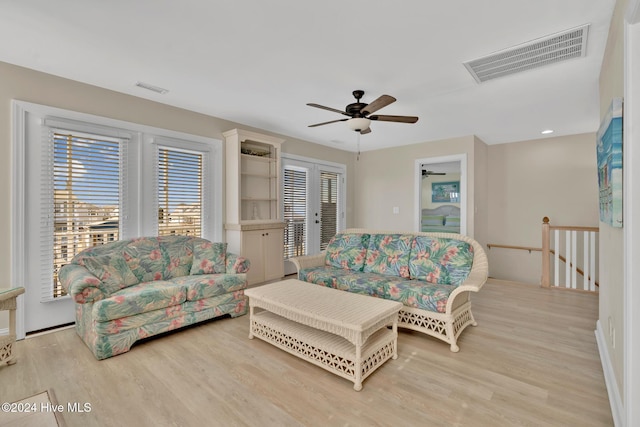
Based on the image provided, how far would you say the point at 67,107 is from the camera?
3.02 m

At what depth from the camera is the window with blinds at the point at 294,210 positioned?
5.32 m

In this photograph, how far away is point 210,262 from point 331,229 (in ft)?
10.3

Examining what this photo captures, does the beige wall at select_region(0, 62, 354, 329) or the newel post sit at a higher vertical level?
the beige wall at select_region(0, 62, 354, 329)

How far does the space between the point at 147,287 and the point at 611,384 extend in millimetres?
3594

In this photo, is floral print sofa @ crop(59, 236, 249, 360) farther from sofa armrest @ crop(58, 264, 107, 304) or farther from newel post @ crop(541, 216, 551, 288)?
newel post @ crop(541, 216, 551, 288)

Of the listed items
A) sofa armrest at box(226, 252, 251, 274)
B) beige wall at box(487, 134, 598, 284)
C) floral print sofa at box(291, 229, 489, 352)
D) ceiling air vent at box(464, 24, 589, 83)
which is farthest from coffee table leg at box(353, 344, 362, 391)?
beige wall at box(487, 134, 598, 284)

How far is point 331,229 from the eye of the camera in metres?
6.25

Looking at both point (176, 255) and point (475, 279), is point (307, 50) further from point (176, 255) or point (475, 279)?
point (176, 255)

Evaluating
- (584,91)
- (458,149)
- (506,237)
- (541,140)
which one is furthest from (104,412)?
(541,140)

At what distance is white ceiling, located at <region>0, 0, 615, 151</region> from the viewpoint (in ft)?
6.53

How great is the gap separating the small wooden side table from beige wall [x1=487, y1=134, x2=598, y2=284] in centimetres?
665

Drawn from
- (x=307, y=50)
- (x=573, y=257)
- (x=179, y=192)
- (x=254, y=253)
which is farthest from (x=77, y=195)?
(x=573, y=257)

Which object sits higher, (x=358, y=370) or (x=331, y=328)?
(x=331, y=328)

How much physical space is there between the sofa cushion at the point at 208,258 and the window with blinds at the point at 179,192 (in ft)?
1.39
